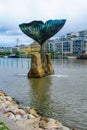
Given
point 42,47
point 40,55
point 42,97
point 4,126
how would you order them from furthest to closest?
point 42,47 < point 40,55 < point 42,97 < point 4,126

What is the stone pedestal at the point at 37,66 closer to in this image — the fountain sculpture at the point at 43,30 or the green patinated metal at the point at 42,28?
the fountain sculpture at the point at 43,30

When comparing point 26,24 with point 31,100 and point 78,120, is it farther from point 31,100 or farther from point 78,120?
point 78,120

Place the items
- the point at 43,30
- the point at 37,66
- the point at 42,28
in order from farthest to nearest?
1. the point at 42,28
2. the point at 43,30
3. the point at 37,66

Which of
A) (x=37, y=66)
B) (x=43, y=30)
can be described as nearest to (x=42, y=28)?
(x=43, y=30)

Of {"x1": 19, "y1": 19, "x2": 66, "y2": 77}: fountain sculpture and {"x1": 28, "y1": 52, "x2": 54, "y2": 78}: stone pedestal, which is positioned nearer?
{"x1": 28, "y1": 52, "x2": 54, "y2": 78}: stone pedestal

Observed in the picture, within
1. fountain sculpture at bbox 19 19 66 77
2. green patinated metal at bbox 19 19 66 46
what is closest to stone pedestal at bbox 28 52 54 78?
fountain sculpture at bbox 19 19 66 77

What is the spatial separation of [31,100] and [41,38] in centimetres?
2033

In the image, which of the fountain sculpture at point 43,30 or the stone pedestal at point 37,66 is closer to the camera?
the stone pedestal at point 37,66

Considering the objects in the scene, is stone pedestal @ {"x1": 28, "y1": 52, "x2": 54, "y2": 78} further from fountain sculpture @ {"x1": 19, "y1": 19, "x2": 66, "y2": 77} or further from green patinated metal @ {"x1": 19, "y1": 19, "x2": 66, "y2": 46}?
green patinated metal @ {"x1": 19, "y1": 19, "x2": 66, "y2": 46}

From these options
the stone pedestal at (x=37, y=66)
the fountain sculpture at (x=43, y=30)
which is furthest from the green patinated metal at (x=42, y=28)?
the stone pedestal at (x=37, y=66)

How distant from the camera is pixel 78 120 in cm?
1512

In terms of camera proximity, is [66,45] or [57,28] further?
[66,45]

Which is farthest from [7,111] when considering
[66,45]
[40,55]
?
[66,45]

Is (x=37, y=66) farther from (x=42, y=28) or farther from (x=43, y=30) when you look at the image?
(x=42, y=28)
